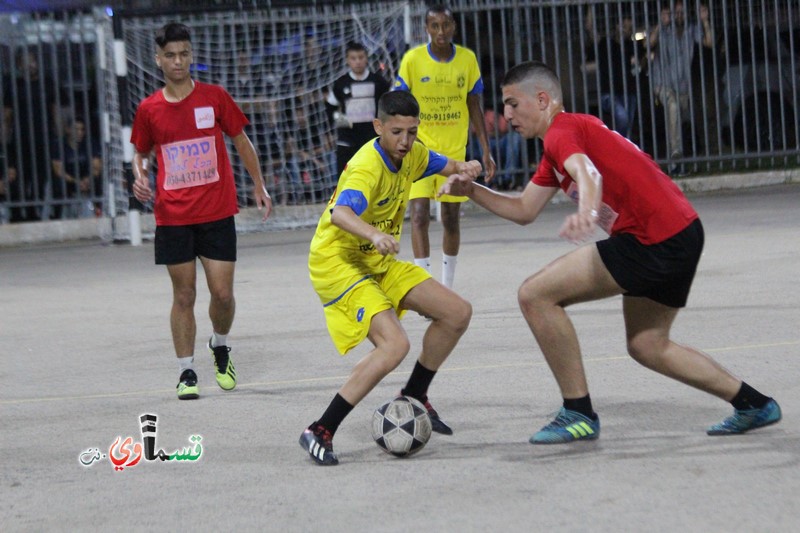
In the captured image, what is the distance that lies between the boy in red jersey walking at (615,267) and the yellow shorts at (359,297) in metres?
0.47

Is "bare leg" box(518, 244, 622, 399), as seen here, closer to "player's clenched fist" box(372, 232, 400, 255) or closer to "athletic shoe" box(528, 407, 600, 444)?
"athletic shoe" box(528, 407, 600, 444)

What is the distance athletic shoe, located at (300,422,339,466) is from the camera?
5551 millimetres

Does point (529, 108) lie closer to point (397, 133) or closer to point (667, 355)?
point (397, 133)

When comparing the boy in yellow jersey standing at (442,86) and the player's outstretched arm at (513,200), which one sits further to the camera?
the boy in yellow jersey standing at (442,86)

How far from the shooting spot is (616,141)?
18.7ft

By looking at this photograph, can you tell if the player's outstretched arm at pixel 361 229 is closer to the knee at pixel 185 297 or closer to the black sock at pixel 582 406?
the black sock at pixel 582 406

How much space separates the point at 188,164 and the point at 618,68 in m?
11.1

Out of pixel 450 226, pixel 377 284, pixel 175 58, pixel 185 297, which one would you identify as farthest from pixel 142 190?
pixel 450 226

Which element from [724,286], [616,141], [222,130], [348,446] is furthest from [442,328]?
[724,286]

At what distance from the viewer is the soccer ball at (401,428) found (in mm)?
5590

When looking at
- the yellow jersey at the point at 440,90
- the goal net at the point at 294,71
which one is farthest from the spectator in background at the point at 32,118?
the yellow jersey at the point at 440,90

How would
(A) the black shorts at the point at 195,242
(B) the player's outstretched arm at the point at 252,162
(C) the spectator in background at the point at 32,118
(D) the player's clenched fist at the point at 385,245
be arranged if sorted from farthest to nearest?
(C) the spectator in background at the point at 32,118 < (B) the player's outstretched arm at the point at 252,162 < (A) the black shorts at the point at 195,242 < (D) the player's clenched fist at the point at 385,245

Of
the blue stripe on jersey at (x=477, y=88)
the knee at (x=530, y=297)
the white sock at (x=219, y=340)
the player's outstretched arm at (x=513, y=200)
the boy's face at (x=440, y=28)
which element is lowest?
the white sock at (x=219, y=340)

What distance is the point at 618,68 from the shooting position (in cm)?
1752
